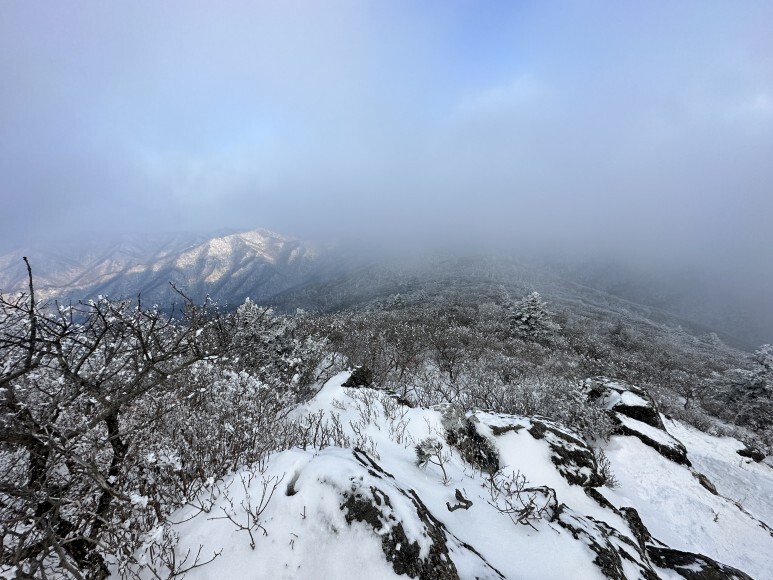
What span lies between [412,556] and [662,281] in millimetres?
237023

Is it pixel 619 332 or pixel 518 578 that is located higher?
pixel 518 578

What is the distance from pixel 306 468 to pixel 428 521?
138cm

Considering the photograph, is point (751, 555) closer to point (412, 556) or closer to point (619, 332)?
point (412, 556)

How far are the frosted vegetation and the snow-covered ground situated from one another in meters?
0.02

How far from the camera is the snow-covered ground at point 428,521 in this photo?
112 inches

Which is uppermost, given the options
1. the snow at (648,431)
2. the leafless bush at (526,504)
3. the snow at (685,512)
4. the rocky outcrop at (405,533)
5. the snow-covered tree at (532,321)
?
the rocky outcrop at (405,533)

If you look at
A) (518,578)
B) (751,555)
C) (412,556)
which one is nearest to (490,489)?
(518,578)

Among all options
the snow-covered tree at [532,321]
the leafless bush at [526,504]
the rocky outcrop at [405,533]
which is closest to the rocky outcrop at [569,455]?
the leafless bush at [526,504]

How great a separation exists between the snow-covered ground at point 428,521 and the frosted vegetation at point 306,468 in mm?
22

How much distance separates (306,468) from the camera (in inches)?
141

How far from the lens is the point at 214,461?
14.5 feet

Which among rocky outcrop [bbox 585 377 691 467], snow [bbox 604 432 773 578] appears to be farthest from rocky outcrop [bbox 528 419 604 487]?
rocky outcrop [bbox 585 377 691 467]

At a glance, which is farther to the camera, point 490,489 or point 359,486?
point 490,489

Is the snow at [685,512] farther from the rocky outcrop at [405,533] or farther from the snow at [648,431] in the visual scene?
the rocky outcrop at [405,533]
